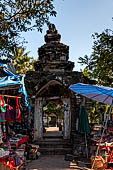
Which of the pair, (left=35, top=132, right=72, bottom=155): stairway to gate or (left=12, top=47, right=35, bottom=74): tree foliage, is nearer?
(left=35, top=132, right=72, bottom=155): stairway to gate

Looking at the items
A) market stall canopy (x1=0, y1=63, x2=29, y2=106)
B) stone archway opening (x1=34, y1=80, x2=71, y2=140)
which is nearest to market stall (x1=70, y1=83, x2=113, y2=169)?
market stall canopy (x1=0, y1=63, x2=29, y2=106)

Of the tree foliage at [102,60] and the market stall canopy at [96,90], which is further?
the tree foliage at [102,60]

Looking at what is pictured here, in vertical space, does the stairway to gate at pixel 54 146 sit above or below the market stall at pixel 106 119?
below

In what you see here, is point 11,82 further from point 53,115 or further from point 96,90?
point 53,115

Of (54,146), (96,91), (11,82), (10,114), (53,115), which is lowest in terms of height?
(54,146)

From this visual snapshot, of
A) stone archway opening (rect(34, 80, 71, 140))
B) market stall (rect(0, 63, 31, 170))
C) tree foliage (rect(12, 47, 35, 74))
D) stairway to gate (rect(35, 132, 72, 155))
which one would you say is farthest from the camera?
tree foliage (rect(12, 47, 35, 74))

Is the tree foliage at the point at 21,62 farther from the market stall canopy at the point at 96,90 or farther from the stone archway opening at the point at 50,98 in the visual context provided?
the market stall canopy at the point at 96,90

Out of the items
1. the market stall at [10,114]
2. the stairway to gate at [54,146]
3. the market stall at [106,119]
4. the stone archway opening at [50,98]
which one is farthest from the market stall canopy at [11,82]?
the stairway to gate at [54,146]

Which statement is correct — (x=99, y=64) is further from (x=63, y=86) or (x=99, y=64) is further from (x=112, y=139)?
(x=112, y=139)

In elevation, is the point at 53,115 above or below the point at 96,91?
below

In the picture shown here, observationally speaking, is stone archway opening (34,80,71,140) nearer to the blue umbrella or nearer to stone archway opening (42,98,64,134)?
the blue umbrella

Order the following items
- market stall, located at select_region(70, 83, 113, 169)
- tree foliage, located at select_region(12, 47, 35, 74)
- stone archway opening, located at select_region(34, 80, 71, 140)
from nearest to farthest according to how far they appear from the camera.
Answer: market stall, located at select_region(70, 83, 113, 169) < stone archway opening, located at select_region(34, 80, 71, 140) < tree foliage, located at select_region(12, 47, 35, 74)

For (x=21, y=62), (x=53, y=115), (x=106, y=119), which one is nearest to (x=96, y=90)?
(x=106, y=119)

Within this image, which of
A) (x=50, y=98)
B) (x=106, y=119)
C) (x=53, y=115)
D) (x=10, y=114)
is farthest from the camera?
(x=53, y=115)
